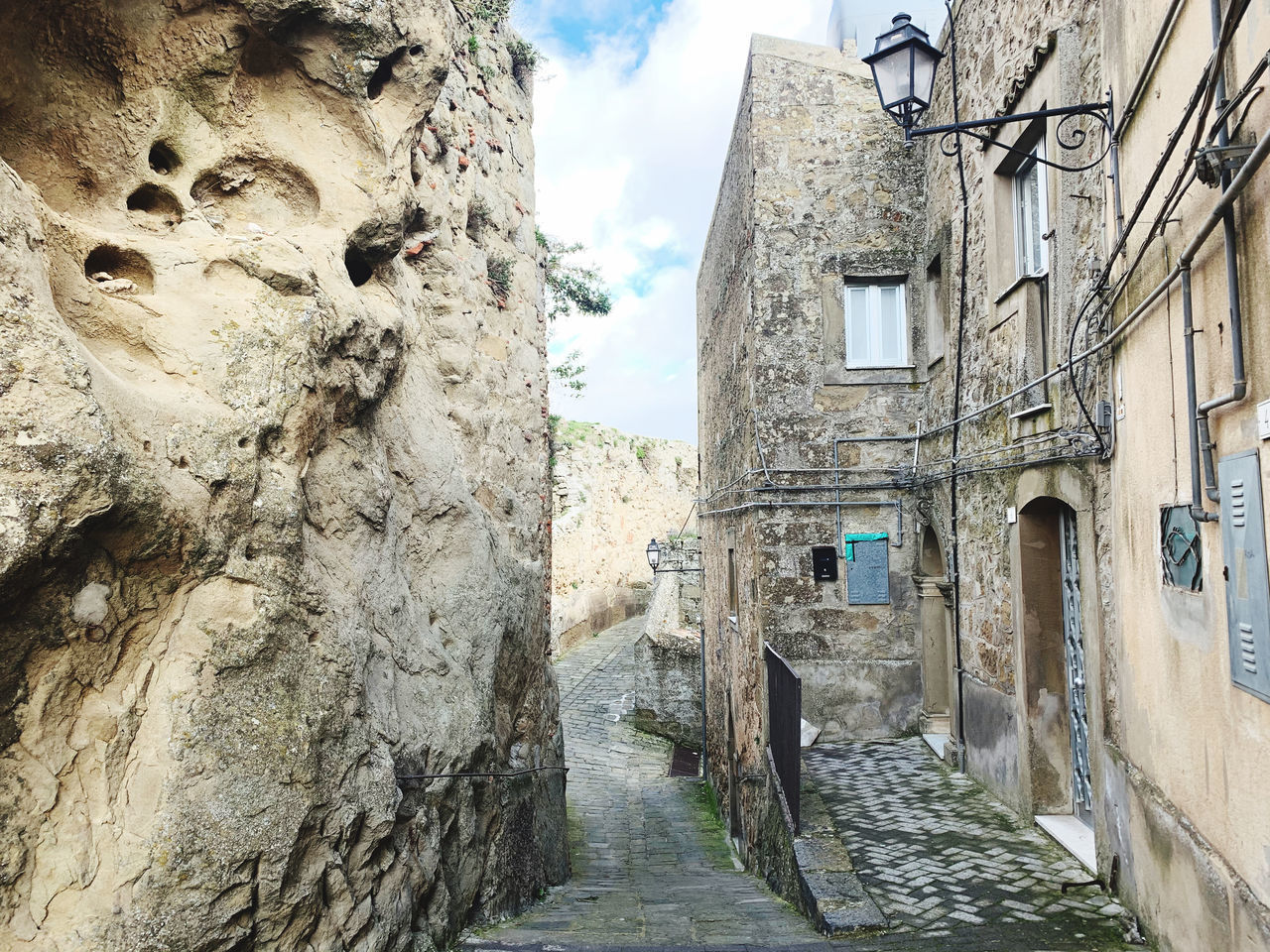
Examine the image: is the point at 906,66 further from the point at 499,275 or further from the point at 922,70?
the point at 499,275

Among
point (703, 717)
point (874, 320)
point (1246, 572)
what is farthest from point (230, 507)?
point (703, 717)

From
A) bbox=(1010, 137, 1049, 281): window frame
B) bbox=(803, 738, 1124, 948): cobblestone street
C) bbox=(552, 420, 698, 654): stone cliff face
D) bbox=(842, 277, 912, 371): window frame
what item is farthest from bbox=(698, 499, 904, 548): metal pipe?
bbox=(552, 420, 698, 654): stone cliff face

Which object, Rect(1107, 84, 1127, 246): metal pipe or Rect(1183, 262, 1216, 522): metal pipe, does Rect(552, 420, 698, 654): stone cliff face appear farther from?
Rect(1183, 262, 1216, 522): metal pipe

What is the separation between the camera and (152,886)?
2.66 meters

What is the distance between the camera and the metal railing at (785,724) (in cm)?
610

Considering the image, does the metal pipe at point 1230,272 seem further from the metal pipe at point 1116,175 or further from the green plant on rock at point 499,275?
the green plant on rock at point 499,275

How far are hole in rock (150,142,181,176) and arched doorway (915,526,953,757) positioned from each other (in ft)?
23.5

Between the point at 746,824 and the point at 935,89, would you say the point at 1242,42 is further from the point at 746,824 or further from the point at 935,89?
the point at 746,824

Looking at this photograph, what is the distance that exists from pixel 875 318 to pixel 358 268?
5982 mm

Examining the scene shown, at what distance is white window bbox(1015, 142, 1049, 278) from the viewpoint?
20.4 feet

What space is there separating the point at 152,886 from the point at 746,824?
752 centimetres

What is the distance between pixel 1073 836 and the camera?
5484 millimetres

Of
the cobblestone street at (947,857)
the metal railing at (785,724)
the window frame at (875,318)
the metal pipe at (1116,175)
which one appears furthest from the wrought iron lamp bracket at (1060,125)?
the cobblestone street at (947,857)

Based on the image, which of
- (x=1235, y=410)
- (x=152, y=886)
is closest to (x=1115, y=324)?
(x=1235, y=410)
